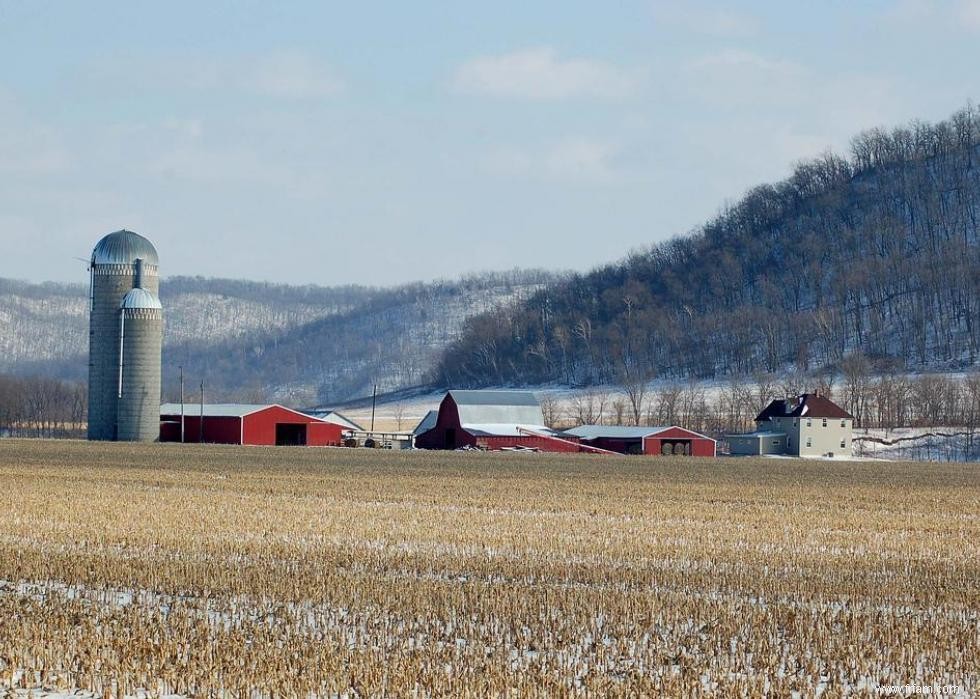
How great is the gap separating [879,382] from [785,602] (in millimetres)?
102359

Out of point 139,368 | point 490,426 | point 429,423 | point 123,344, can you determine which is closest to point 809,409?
point 490,426

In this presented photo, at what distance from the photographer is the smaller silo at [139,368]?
260 ft

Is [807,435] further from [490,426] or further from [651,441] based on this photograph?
[490,426]

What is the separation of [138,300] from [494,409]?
22.2 metres

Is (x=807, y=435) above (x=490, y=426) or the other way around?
the other way around

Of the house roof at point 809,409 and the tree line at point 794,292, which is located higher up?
the tree line at point 794,292

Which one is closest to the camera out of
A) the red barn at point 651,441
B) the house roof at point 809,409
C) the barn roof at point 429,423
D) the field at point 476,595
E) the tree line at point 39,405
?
the field at point 476,595

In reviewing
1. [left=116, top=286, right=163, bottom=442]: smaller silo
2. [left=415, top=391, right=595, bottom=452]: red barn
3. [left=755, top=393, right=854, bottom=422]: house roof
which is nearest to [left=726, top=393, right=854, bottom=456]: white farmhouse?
[left=755, top=393, right=854, bottom=422]: house roof

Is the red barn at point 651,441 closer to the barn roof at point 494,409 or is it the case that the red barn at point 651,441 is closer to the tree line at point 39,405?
the barn roof at point 494,409

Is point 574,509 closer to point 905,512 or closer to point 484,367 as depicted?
point 905,512

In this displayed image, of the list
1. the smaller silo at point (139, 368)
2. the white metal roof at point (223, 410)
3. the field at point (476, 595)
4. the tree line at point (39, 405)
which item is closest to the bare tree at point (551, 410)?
the white metal roof at point (223, 410)

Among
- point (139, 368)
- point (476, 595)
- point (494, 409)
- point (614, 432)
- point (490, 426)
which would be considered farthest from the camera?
point (494, 409)

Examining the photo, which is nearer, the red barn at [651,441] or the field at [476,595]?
the field at [476,595]

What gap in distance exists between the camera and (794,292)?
15638 cm
